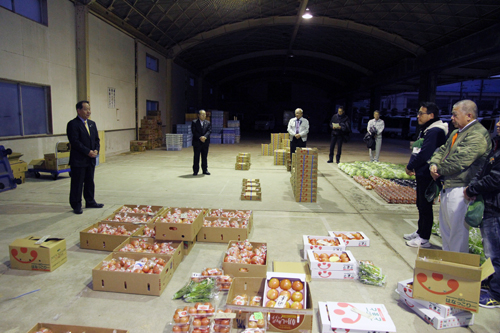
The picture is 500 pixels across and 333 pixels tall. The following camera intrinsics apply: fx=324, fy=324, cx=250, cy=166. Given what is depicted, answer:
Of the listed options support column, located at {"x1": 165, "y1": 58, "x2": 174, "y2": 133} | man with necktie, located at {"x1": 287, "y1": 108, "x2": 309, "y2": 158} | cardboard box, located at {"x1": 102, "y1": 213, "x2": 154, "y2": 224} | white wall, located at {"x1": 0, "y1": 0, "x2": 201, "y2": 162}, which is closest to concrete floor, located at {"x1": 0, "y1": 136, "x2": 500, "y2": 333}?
cardboard box, located at {"x1": 102, "y1": 213, "x2": 154, "y2": 224}

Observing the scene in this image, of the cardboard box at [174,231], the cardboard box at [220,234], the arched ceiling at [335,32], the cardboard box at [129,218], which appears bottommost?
the cardboard box at [220,234]

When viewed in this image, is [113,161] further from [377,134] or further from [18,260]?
[377,134]

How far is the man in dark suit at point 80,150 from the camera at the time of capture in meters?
5.92

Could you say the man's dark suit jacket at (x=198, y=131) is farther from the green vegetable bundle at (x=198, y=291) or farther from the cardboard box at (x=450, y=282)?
the cardboard box at (x=450, y=282)

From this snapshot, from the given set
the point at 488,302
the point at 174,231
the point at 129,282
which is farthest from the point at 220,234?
the point at 488,302

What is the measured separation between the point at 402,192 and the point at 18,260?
7.72 metres

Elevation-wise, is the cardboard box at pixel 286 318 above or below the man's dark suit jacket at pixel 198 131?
below

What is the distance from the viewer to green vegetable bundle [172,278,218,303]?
3355 mm

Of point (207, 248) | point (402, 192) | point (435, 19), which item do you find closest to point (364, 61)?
point (435, 19)

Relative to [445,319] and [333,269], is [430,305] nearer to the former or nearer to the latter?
[445,319]

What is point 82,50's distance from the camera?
12.1 metres

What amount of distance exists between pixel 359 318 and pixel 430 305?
0.85 m

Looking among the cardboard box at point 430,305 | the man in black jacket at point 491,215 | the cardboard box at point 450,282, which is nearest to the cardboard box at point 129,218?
the cardboard box at point 430,305

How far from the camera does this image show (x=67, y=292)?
3547mm
